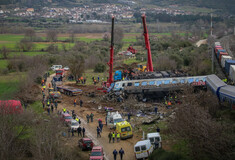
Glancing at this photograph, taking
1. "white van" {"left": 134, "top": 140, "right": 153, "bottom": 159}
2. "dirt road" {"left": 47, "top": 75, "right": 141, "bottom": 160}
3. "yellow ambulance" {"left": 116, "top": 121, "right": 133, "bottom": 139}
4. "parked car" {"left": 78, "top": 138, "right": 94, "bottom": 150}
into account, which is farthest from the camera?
"yellow ambulance" {"left": 116, "top": 121, "right": 133, "bottom": 139}

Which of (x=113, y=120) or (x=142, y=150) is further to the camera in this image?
(x=113, y=120)

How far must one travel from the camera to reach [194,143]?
16500mm

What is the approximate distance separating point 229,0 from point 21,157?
197 metres

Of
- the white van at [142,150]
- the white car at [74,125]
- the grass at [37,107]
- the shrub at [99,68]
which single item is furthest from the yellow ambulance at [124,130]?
the shrub at [99,68]

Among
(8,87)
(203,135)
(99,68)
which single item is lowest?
(99,68)

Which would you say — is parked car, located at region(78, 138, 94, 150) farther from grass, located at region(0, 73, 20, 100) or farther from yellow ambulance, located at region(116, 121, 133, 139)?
grass, located at region(0, 73, 20, 100)

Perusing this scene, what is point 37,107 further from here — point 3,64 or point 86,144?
point 3,64

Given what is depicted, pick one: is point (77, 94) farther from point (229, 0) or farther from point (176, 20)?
point (229, 0)

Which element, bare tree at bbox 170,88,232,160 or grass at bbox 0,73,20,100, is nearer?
bare tree at bbox 170,88,232,160

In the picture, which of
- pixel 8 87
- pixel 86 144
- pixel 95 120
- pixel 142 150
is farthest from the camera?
pixel 8 87

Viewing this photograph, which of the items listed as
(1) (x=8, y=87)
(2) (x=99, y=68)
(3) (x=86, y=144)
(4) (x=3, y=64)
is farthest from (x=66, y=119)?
(4) (x=3, y=64)

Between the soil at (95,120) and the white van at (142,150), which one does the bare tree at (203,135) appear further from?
the soil at (95,120)

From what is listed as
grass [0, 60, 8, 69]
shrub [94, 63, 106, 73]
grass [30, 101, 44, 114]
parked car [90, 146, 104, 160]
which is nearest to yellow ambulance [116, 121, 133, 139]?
parked car [90, 146, 104, 160]

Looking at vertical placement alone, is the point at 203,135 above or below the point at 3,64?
above
